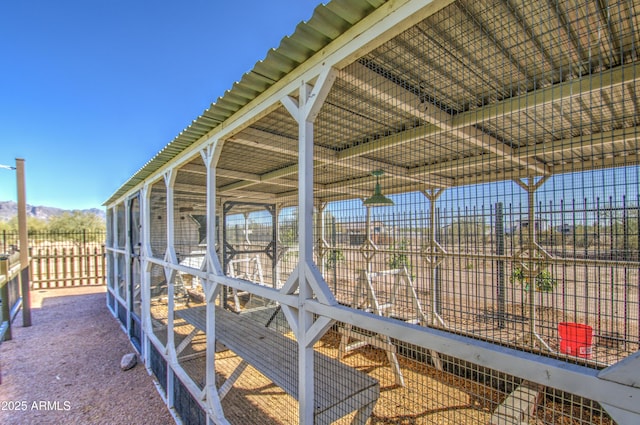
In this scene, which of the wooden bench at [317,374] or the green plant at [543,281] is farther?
the wooden bench at [317,374]

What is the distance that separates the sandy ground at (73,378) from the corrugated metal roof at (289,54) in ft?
12.1

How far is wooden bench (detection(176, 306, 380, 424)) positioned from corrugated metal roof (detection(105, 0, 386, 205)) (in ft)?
6.97

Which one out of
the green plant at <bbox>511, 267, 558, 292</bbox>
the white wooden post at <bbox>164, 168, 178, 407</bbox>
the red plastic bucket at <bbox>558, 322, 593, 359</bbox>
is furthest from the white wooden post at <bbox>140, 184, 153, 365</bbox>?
the red plastic bucket at <bbox>558, 322, 593, 359</bbox>

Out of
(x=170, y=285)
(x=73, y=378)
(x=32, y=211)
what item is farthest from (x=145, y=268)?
(x=32, y=211)

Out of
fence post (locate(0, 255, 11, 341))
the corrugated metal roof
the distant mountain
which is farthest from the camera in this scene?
the distant mountain

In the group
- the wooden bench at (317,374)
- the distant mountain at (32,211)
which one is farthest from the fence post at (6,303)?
the distant mountain at (32,211)

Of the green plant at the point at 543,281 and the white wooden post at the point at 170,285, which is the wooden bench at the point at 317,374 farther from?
the green plant at the point at 543,281

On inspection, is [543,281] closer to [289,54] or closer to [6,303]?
[289,54]

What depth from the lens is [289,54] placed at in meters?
1.65

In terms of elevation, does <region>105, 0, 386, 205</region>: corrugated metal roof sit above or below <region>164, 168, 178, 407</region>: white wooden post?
above

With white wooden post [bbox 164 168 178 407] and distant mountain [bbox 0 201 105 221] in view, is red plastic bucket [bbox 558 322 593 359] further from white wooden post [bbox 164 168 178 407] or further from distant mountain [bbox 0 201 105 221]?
distant mountain [bbox 0 201 105 221]

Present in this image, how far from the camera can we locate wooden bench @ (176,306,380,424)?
Result: 6.52 feet

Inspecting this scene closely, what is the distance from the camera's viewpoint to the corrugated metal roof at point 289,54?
1.32 m

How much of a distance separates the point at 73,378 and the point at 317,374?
14.7ft
